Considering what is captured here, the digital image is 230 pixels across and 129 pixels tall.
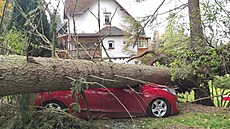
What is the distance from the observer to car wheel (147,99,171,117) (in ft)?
22.9

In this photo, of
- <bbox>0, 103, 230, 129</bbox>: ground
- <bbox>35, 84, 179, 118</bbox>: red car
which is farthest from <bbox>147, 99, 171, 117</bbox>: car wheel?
<bbox>0, 103, 230, 129</bbox>: ground

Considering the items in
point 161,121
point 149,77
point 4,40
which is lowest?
point 161,121

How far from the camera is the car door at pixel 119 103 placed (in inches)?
263

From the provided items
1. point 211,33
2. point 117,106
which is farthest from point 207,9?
point 117,106

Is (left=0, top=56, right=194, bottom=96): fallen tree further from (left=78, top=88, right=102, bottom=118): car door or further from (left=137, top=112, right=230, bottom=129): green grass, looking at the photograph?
(left=137, top=112, right=230, bottom=129): green grass

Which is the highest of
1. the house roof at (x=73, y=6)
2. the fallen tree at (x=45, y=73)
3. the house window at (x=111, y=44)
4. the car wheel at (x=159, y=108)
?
the house window at (x=111, y=44)

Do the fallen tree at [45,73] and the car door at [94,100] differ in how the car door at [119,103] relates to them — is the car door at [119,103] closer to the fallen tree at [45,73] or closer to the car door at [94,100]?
the car door at [94,100]

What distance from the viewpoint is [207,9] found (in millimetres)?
7133

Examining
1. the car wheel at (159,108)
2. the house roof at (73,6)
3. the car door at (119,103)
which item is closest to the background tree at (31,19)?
the house roof at (73,6)

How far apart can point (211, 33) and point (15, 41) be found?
5.51 meters

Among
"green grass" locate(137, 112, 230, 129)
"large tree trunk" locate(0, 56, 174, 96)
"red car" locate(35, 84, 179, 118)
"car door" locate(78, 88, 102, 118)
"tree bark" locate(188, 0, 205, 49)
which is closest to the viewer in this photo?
"large tree trunk" locate(0, 56, 174, 96)

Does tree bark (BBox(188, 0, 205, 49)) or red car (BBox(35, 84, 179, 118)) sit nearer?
red car (BBox(35, 84, 179, 118))

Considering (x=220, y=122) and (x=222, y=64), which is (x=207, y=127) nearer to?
(x=220, y=122)

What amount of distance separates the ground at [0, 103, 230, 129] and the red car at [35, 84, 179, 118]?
0.24 m
